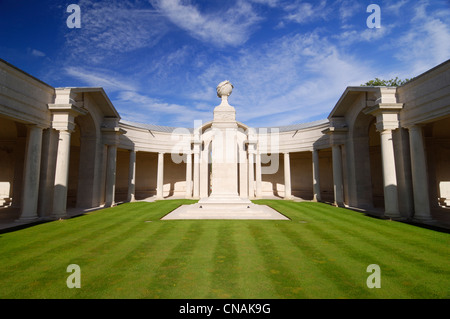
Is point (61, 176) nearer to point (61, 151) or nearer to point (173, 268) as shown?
point (61, 151)

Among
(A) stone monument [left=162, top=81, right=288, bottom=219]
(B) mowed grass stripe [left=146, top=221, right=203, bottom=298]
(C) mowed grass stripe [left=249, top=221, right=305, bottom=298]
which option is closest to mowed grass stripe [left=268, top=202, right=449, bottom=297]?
(C) mowed grass stripe [left=249, top=221, right=305, bottom=298]

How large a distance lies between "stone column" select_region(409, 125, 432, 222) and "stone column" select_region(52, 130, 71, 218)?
24.4 metres

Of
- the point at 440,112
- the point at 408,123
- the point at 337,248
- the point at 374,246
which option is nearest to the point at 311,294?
the point at 337,248

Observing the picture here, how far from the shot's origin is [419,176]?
1473 centimetres

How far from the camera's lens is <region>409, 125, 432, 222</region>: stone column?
14578mm

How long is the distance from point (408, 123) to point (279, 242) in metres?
13.2

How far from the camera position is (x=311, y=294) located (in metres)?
5.31

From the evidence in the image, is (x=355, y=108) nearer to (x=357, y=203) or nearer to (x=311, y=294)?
(x=357, y=203)

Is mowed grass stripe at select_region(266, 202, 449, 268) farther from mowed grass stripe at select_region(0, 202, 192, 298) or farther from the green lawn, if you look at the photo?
mowed grass stripe at select_region(0, 202, 192, 298)

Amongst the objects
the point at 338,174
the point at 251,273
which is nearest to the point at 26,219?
the point at 251,273

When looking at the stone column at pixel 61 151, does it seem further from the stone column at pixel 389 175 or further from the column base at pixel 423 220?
the column base at pixel 423 220

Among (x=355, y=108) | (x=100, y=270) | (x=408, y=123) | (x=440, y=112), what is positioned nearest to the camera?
(x=100, y=270)

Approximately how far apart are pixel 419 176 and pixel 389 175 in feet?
5.36

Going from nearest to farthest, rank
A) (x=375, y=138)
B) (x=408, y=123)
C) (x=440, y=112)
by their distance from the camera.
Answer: (x=440, y=112) → (x=408, y=123) → (x=375, y=138)
